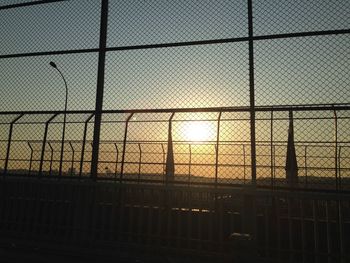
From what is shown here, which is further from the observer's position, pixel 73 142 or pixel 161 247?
pixel 73 142

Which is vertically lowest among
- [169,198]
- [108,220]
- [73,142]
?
[108,220]

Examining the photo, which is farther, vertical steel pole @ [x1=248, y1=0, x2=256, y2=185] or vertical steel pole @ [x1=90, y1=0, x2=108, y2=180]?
vertical steel pole @ [x1=90, y1=0, x2=108, y2=180]

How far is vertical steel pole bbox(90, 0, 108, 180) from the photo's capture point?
421 centimetres

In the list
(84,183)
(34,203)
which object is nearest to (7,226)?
(34,203)

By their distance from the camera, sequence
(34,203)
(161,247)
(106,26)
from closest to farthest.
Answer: (161,247)
(34,203)
(106,26)

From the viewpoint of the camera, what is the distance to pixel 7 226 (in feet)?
14.3

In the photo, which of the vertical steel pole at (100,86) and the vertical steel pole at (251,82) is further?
the vertical steel pole at (100,86)

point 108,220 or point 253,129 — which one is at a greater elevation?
point 253,129

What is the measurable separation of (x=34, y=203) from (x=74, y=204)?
638mm

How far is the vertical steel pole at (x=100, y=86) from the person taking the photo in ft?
13.8

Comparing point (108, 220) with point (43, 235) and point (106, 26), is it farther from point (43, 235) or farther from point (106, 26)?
point (106, 26)

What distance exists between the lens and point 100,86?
14.5 feet

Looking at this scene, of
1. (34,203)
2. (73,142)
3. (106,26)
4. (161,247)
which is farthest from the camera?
(73,142)

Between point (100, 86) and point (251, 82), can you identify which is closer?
point (251, 82)
